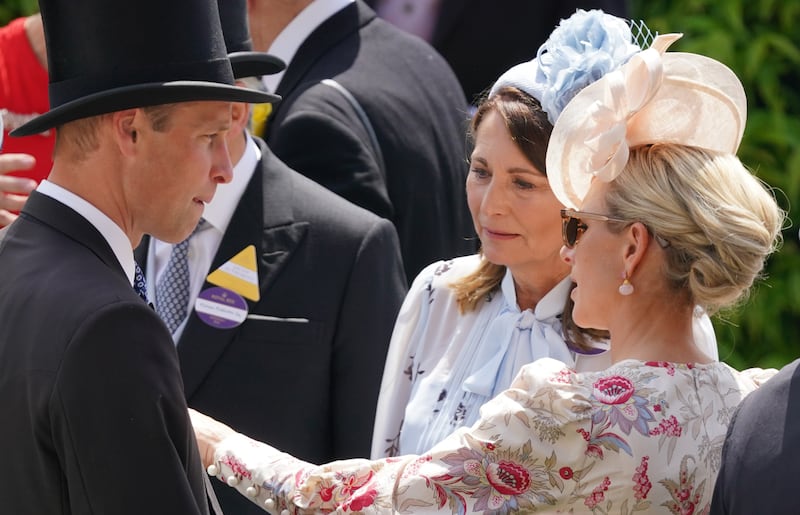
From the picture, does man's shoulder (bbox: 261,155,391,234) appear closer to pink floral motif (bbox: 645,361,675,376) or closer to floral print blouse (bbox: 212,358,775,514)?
floral print blouse (bbox: 212,358,775,514)

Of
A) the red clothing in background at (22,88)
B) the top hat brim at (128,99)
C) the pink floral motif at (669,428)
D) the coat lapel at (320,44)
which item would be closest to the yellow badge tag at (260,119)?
the coat lapel at (320,44)

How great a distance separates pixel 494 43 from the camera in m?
5.08

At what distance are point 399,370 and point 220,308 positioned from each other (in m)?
0.51

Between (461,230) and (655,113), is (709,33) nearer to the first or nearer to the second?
(461,230)

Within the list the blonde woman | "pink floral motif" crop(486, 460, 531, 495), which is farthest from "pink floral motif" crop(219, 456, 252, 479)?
A: "pink floral motif" crop(486, 460, 531, 495)

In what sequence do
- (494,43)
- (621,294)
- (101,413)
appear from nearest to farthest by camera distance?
(101,413), (621,294), (494,43)

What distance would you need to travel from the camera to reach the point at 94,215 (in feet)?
7.63

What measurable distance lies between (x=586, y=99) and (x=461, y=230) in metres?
1.67

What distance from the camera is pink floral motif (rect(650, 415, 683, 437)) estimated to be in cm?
228

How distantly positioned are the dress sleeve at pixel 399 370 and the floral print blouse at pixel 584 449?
0.70m

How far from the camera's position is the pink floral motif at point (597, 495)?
7.44ft

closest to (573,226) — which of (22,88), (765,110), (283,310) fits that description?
(283,310)

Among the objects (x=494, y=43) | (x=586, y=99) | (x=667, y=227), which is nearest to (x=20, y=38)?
(x=494, y=43)

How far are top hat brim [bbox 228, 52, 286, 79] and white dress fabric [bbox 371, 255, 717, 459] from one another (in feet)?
2.12
